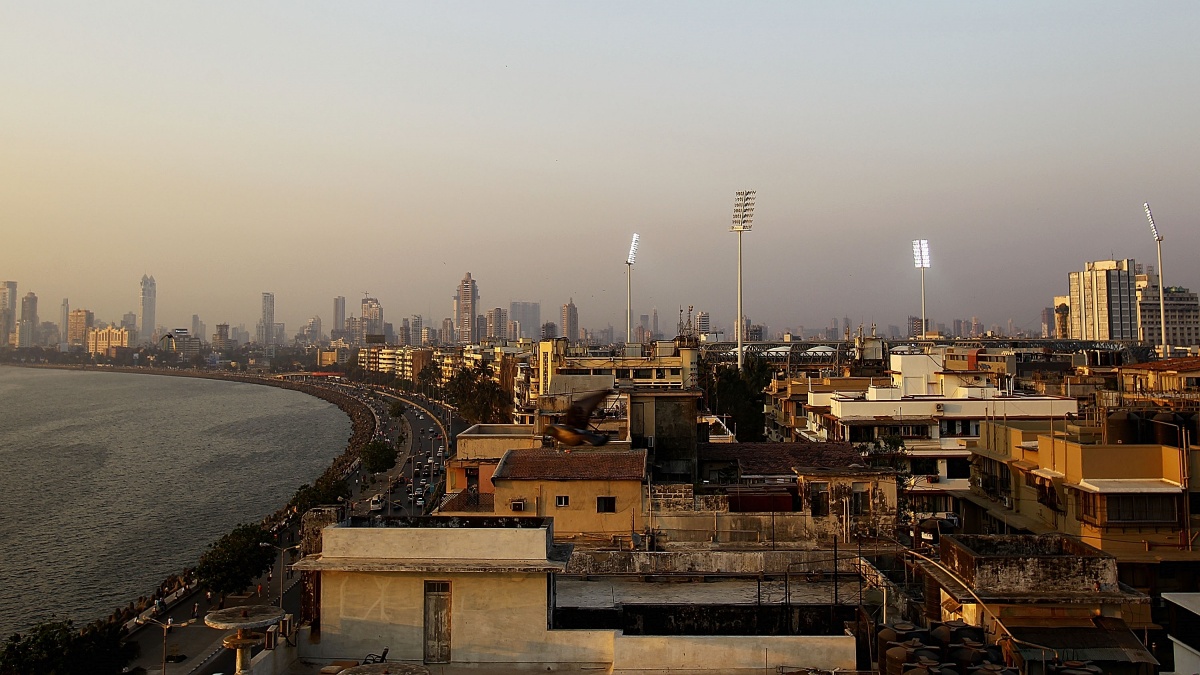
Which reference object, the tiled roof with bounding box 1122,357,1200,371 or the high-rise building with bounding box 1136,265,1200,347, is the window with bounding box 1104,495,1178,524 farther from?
the high-rise building with bounding box 1136,265,1200,347

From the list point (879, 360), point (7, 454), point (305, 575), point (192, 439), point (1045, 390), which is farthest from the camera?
point (192, 439)

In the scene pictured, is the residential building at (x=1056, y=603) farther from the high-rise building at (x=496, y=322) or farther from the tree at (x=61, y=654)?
the high-rise building at (x=496, y=322)

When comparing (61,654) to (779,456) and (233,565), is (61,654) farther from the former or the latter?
(779,456)

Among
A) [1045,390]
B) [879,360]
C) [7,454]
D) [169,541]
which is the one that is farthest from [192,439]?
[1045,390]

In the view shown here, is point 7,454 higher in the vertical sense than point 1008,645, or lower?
lower

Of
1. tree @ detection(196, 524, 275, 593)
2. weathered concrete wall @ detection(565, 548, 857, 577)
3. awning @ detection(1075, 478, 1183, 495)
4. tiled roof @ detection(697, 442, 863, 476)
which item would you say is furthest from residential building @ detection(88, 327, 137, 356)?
awning @ detection(1075, 478, 1183, 495)

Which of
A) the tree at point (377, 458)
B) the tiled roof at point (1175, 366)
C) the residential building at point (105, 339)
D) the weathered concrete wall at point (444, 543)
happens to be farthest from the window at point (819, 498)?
the residential building at point (105, 339)

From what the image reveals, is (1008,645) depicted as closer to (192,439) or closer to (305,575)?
(305,575)
